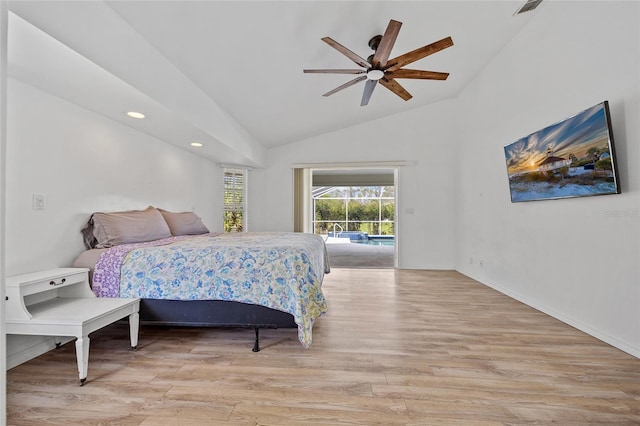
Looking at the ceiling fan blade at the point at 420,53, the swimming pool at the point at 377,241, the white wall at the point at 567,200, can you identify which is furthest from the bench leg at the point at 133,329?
the swimming pool at the point at 377,241

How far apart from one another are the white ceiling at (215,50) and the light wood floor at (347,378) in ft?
6.60

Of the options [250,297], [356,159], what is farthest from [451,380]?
[356,159]

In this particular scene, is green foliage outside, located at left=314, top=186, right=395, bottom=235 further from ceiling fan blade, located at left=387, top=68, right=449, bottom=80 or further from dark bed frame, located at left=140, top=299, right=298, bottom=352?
dark bed frame, located at left=140, top=299, right=298, bottom=352

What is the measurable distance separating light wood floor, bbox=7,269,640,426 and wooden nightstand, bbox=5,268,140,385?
0.92 ft

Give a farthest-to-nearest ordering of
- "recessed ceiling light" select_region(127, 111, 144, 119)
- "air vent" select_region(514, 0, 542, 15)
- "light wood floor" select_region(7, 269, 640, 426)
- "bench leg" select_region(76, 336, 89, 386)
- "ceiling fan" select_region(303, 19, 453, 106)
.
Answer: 1. "air vent" select_region(514, 0, 542, 15)
2. "recessed ceiling light" select_region(127, 111, 144, 119)
3. "ceiling fan" select_region(303, 19, 453, 106)
4. "bench leg" select_region(76, 336, 89, 386)
5. "light wood floor" select_region(7, 269, 640, 426)

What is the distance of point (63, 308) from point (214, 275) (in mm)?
978

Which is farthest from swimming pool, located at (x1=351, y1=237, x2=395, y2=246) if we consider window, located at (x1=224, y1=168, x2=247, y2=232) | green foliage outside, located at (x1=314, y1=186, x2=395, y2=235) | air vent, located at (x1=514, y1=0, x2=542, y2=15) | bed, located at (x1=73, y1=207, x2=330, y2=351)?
bed, located at (x1=73, y1=207, x2=330, y2=351)

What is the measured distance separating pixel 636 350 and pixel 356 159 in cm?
441

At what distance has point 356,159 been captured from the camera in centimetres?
563

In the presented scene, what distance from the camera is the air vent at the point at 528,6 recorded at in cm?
280

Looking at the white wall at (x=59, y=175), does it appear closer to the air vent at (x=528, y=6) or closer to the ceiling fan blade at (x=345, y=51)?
the ceiling fan blade at (x=345, y=51)

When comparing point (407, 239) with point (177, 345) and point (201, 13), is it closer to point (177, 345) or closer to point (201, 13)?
point (177, 345)

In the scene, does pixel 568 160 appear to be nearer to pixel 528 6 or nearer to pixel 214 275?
pixel 528 6

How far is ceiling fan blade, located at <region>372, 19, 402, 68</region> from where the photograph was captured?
2033mm
